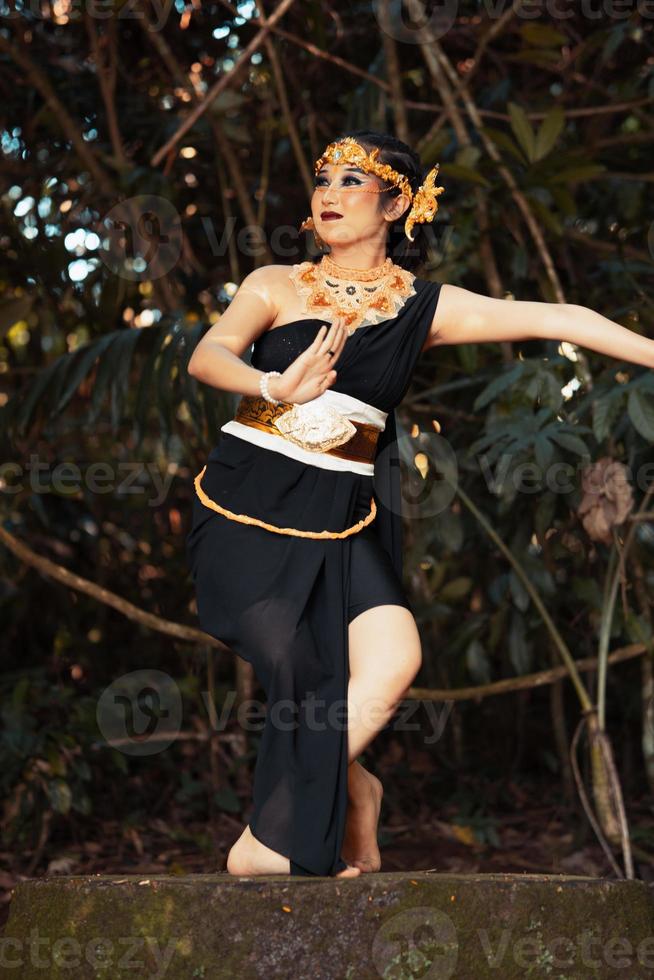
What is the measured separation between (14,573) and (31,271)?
52.8 inches

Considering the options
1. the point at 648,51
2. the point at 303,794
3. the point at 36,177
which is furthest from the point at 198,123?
the point at 303,794

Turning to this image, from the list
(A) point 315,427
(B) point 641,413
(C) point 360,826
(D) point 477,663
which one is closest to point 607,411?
(B) point 641,413

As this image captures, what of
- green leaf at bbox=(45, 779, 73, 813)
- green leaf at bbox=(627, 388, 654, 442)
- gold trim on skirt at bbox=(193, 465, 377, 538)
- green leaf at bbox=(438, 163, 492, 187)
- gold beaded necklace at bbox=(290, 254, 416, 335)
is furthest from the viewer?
green leaf at bbox=(45, 779, 73, 813)

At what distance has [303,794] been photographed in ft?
8.96

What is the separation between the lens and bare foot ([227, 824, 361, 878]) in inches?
108

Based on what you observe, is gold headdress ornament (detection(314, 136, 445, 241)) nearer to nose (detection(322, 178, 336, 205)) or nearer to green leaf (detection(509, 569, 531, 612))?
nose (detection(322, 178, 336, 205))

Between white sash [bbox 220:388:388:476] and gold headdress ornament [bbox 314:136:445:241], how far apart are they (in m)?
0.44

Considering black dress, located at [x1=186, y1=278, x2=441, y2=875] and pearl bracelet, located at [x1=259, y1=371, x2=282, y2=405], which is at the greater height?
pearl bracelet, located at [x1=259, y1=371, x2=282, y2=405]

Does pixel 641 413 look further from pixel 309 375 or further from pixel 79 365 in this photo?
pixel 79 365

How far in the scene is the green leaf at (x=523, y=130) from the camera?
4367 millimetres

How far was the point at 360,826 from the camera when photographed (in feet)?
9.55

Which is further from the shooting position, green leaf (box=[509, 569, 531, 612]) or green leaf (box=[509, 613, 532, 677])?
green leaf (box=[509, 613, 532, 677])

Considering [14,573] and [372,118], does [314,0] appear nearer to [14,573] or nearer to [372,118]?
[372,118]

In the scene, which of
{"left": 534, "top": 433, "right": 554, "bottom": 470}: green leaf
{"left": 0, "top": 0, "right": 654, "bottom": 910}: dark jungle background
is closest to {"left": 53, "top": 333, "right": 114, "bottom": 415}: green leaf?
{"left": 0, "top": 0, "right": 654, "bottom": 910}: dark jungle background
